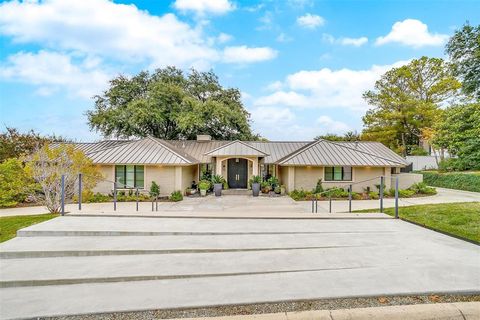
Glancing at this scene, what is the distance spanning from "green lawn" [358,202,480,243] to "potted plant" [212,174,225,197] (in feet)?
34.2

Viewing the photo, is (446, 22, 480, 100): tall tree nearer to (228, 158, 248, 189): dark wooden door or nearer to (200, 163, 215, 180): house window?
(228, 158, 248, 189): dark wooden door

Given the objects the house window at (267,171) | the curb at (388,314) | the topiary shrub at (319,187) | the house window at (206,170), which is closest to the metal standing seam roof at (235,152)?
the house window at (206,170)

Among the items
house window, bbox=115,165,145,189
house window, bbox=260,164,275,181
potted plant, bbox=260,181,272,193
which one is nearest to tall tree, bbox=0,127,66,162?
house window, bbox=115,165,145,189

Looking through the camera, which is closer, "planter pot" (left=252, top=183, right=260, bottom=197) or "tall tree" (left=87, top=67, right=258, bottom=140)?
"planter pot" (left=252, top=183, right=260, bottom=197)

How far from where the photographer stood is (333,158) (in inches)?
715

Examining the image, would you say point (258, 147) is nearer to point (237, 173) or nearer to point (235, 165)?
point (235, 165)

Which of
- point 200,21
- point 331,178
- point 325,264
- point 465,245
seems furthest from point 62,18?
point 331,178

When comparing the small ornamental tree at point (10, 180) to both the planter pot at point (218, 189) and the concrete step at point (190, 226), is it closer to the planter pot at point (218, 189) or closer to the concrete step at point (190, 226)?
the concrete step at point (190, 226)

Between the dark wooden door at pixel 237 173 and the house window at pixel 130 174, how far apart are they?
628 cm

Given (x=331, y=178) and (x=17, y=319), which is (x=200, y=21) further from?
(x=17, y=319)

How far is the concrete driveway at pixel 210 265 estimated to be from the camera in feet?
13.0

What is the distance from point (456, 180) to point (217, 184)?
1896 cm

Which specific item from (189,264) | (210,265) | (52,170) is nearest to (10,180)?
(52,170)

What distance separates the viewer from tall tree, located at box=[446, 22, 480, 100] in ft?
18.4
